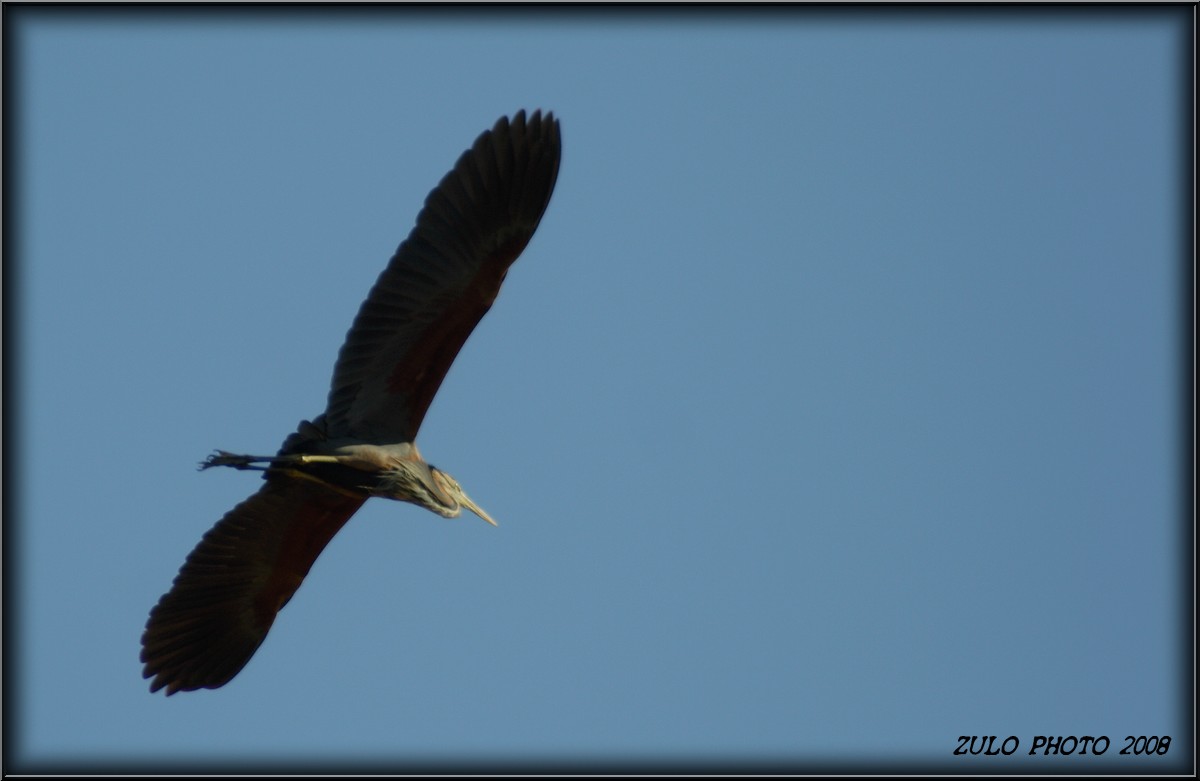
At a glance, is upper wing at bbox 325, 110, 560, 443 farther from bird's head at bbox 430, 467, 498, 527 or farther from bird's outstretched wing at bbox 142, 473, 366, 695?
bird's outstretched wing at bbox 142, 473, 366, 695

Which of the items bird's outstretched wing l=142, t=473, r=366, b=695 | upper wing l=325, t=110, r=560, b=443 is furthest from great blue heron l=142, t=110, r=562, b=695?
bird's outstretched wing l=142, t=473, r=366, b=695

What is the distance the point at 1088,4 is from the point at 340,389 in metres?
7.52

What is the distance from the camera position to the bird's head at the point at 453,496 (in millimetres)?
11466

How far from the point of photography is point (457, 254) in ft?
37.0

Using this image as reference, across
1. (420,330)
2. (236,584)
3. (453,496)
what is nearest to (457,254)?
(420,330)

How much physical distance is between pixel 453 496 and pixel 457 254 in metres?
1.99

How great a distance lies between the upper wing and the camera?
11.2 metres

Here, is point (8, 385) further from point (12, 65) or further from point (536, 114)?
point (536, 114)

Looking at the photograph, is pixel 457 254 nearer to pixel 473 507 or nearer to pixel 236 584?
pixel 473 507

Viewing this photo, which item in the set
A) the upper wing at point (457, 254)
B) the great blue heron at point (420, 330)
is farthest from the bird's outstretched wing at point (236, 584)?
the upper wing at point (457, 254)

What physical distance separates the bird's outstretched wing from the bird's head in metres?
0.98

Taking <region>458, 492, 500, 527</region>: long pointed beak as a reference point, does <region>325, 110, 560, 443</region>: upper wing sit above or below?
above

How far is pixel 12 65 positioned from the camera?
40.6ft

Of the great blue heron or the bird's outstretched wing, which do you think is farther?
the bird's outstretched wing
